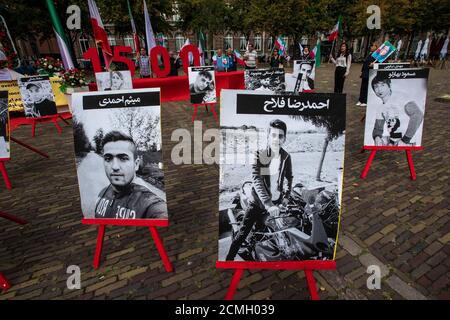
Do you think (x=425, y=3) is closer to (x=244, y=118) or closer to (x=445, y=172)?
(x=445, y=172)

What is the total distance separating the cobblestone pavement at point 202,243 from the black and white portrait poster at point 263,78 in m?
3.28

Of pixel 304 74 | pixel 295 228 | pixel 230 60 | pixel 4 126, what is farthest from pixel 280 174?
pixel 230 60

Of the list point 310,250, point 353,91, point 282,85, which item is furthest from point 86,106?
point 353,91

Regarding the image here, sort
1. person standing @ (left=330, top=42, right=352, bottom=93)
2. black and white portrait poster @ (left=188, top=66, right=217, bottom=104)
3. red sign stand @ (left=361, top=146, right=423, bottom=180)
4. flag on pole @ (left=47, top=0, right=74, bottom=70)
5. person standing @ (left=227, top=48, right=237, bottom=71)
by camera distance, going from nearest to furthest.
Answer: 1. red sign stand @ (left=361, top=146, right=423, bottom=180)
2. flag on pole @ (left=47, top=0, right=74, bottom=70)
3. black and white portrait poster @ (left=188, top=66, right=217, bottom=104)
4. person standing @ (left=330, top=42, right=352, bottom=93)
5. person standing @ (left=227, top=48, right=237, bottom=71)

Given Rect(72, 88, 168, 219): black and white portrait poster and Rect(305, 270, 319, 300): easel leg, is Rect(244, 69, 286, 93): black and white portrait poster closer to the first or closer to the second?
Rect(72, 88, 168, 219): black and white portrait poster

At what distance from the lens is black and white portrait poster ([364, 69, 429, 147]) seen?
16.1ft

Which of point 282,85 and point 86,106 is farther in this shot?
point 282,85

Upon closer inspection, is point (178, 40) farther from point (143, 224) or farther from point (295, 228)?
point (295, 228)

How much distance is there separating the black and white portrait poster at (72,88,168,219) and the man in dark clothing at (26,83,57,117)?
6904mm

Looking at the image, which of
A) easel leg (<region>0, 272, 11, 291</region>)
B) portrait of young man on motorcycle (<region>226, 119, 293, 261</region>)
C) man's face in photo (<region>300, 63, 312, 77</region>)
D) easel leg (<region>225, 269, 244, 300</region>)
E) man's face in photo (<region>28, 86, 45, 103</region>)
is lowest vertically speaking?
easel leg (<region>0, 272, 11, 291</region>)

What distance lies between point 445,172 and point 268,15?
29968 millimetres

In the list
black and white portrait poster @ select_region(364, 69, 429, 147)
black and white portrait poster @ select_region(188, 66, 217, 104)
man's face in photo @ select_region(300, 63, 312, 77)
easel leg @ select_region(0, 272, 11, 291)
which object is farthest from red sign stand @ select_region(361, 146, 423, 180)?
Result: easel leg @ select_region(0, 272, 11, 291)

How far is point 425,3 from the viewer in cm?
3309

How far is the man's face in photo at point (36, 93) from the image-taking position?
323 inches
